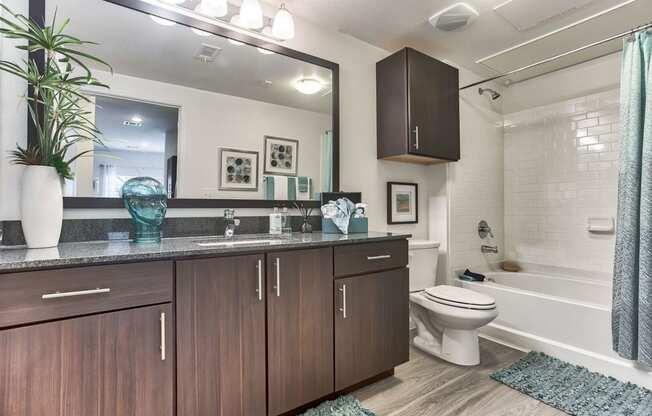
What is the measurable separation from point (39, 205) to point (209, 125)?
2.81 feet

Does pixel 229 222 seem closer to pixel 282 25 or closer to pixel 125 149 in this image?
pixel 125 149

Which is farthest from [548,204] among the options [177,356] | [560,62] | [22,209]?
[22,209]

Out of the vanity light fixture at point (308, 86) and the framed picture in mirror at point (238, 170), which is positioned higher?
the vanity light fixture at point (308, 86)

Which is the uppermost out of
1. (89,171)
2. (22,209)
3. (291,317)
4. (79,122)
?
(79,122)

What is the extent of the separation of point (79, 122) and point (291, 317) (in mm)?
1305

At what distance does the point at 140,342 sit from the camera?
1.11 m

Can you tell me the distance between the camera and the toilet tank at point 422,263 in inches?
96.3

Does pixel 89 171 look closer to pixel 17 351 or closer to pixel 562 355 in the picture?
pixel 17 351

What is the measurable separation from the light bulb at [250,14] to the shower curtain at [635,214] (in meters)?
2.21

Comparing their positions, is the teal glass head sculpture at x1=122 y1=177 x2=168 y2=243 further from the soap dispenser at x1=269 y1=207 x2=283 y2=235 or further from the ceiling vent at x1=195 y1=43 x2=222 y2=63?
the ceiling vent at x1=195 y1=43 x2=222 y2=63

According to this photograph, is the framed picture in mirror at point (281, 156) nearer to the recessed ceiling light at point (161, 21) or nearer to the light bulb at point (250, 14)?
the light bulb at point (250, 14)

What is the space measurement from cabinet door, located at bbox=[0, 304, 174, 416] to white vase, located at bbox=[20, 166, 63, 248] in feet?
1.44

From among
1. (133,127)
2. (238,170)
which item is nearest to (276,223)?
(238,170)

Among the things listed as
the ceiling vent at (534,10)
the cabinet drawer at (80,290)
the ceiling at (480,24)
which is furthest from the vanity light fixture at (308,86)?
the cabinet drawer at (80,290)
